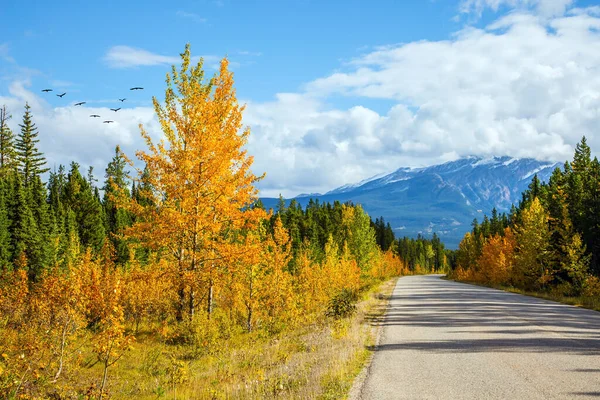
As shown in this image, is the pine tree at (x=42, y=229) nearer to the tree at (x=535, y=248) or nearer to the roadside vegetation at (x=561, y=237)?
the roadside vegetation at (x=561, y=237)

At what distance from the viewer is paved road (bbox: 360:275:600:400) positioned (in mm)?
8383

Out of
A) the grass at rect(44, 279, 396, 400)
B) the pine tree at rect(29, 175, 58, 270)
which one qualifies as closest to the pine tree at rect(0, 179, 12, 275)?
the pine tree at rect(29, 175, 58, 270)

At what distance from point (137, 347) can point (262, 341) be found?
5331 millimetres

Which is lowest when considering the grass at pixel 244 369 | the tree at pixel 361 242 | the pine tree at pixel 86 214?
the grass at pixel 244 369

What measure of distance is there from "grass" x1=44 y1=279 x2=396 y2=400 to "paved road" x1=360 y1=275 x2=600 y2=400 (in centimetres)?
84

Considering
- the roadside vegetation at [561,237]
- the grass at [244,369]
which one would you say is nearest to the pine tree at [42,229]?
the grass at [244,369]

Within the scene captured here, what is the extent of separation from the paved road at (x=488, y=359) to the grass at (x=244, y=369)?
2.74 ft

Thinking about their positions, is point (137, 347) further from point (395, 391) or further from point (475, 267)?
point (475, 267)

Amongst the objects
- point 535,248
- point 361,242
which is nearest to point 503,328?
point 535,248

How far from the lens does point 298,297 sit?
25312 millimetres

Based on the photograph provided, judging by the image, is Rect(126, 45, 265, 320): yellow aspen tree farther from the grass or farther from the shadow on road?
the shadow on road

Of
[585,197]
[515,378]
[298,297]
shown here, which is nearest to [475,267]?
[585,197]

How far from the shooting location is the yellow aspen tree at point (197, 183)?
17.1 m

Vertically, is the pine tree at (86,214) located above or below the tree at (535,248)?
above
